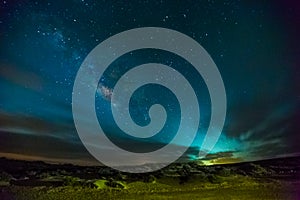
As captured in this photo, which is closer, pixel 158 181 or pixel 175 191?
pixel 175 191

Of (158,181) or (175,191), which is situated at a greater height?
(158,181)

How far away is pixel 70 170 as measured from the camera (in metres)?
27.8

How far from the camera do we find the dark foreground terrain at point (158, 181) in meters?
19.3

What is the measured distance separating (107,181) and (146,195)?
5.31 metres

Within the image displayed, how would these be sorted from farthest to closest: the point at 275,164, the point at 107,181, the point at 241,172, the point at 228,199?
the point at 275,164 < the point at 241,172 < the point at 107,181 < the point at 228,199

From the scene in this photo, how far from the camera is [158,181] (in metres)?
24.2

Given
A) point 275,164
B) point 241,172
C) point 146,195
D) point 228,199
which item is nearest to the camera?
point 228,199

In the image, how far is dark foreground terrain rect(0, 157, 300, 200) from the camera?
1931cm

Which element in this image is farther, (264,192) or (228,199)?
(264,192)

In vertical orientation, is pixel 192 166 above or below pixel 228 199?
above

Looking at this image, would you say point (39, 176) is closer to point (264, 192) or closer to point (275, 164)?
point (264, 192)

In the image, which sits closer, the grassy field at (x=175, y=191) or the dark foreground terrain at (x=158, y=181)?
the grassy field at (x=175, y=191)

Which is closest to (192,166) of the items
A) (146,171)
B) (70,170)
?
(146,171)

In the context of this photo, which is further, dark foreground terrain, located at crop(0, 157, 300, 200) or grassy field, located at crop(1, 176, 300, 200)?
dark foreground terrain, located at crop(0, 157, 300, 200)
